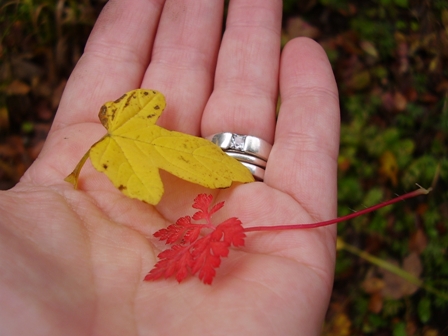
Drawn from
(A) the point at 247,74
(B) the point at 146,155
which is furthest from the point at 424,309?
(B) the point at 146,155

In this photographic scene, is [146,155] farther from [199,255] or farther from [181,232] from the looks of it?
[199,255]

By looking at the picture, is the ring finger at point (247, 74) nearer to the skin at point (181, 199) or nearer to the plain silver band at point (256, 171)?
the skin at point (181, 199)

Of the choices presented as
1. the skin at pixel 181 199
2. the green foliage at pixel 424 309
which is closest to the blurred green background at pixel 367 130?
the green foliage at pixel 424 309

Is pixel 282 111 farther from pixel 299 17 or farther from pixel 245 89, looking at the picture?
pixel 299 17

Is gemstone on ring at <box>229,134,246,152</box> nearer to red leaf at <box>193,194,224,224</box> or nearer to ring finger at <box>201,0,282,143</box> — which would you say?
ring finger at <box>201,0,282,143</box>

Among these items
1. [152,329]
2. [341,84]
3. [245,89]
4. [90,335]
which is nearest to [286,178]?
[245,89]
